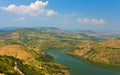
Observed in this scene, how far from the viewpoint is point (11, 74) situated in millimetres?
113062

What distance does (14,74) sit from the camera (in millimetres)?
114625

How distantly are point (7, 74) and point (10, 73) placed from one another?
5520 mm

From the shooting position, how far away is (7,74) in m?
108

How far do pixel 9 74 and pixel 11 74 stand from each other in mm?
2103

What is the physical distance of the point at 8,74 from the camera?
110125 millimetres

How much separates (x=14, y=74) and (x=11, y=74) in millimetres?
Answer: 1988

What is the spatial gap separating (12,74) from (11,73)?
0.86 m

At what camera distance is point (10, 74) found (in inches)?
4424

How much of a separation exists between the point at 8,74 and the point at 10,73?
296 cm

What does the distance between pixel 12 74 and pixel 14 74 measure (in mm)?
1478

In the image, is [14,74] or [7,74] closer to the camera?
[7,74]

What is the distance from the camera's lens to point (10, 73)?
113062 mm

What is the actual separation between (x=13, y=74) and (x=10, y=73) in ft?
5.75
